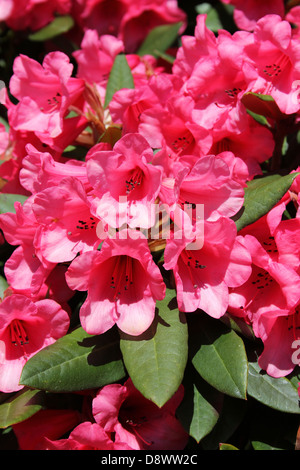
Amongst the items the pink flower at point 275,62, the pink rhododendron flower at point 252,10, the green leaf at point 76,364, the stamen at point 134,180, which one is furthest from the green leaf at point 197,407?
the pink rhododendron flower at point 252,10

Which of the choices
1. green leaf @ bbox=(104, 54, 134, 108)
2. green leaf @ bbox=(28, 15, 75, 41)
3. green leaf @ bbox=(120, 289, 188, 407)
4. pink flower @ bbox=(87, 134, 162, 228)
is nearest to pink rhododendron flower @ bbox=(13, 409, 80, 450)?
green leaf @ bbox=(120, 289, 188, 407)

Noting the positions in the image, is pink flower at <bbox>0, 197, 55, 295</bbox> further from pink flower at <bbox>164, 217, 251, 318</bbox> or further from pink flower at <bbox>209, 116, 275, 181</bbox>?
pink flower at <bbox>209, 116, 275, 181</bbox>

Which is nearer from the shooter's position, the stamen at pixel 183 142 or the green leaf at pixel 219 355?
the green leaf at pixel 219 355

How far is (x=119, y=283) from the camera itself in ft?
3.55

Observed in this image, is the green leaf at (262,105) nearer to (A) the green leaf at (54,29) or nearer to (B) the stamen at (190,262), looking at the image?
(B) the stamen at (190,262)

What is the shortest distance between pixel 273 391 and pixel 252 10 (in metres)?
1.10

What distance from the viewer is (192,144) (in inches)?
50.9

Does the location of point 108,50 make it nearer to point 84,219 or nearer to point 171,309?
point 84,219


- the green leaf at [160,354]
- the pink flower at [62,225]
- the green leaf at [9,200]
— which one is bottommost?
the green leaf at [160,354]

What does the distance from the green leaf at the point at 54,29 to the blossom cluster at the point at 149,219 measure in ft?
1.60

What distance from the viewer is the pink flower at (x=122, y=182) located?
40.3 inches

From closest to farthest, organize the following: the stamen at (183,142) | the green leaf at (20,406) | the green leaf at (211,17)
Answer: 1. the green leaf at (20,406)
2. the stamen at (183,142)
3. the green leaf at (211,17)

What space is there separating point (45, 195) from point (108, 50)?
657 millimetres

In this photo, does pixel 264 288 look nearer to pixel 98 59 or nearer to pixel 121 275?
pixel 121 275
